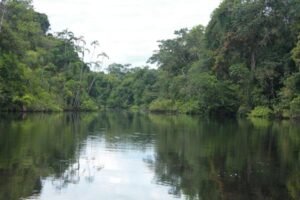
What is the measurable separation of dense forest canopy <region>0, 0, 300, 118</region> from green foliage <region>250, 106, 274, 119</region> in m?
0.13

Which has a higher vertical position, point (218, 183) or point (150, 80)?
point (150, 80)

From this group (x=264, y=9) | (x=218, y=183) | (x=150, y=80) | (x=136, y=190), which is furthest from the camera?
(x=150, y=80)

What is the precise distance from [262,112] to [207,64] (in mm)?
15628

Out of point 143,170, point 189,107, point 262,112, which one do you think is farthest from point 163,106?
point 143,170

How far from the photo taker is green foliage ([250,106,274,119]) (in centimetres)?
6034

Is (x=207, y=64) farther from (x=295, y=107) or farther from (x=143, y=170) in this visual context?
(x=143, y=170)

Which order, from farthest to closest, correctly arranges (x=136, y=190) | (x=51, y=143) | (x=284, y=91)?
(x=284, y=91)
(x=51, y=143)
(x=136, y=190)

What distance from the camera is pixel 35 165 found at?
50.5 ft

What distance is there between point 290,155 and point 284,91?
36.4 m

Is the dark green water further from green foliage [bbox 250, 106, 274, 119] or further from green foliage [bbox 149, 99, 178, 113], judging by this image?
green foliage [bbox 149, 99, 178, 113]

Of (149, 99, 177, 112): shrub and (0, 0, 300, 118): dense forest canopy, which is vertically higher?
(0, 0, 300, 118): dense forest canopy

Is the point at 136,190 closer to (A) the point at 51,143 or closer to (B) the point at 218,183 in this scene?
(B) the point at 218,183

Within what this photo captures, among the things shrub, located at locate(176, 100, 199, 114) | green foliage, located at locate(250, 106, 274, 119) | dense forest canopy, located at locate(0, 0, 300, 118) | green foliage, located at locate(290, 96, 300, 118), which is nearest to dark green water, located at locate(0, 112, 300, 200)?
green foliage, located at locate(290, 96, 300, 118)

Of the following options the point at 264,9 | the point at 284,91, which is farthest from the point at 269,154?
the point at 264,9
